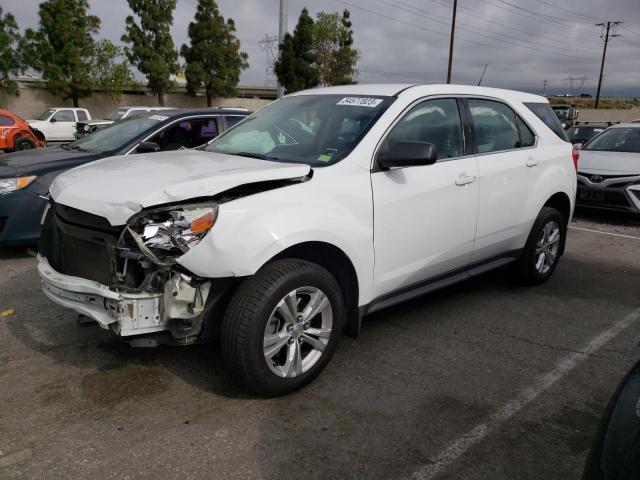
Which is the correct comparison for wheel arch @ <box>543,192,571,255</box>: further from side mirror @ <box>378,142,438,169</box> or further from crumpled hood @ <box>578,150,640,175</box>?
crumpled hood @ <box>578,150,640,175</box>

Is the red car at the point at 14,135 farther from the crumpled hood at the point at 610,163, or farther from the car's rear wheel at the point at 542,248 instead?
the car's rear wheel at the point at 542,248

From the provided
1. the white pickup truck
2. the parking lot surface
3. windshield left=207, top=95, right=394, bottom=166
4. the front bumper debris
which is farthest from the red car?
the front bumper debris

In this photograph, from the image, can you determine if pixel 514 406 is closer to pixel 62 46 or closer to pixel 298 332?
pixel 298 332

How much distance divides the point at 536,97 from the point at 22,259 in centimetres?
551

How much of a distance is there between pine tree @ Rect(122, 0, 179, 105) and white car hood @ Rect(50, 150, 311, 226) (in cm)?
3366

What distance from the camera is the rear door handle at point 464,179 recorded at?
13.1ft

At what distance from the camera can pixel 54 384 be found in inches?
130

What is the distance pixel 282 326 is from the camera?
10.1 ft

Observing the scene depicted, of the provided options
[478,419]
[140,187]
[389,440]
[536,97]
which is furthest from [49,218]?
[536,97]

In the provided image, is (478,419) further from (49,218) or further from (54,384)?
(49,218)

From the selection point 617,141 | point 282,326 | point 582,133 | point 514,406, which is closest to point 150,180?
point 282,326

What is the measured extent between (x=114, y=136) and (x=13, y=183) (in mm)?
1386

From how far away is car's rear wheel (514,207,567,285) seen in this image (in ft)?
16.3

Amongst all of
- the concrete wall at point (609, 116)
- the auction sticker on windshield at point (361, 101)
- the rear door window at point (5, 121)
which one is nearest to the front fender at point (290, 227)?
the auction sticker on windshield at point (361, 101)
